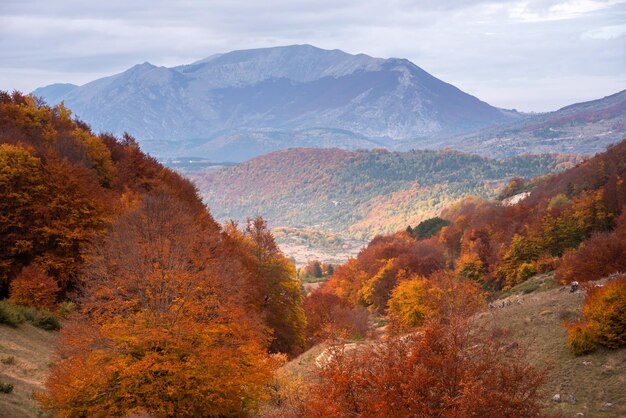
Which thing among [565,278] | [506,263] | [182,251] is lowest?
[506,263]

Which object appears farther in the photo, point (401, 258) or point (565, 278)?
point (401, 258)

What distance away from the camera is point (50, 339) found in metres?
27.0

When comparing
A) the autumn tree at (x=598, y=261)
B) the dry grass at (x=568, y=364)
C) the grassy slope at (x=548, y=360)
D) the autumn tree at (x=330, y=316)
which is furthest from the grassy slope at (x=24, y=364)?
the autumn tree at (x=598, y=261)

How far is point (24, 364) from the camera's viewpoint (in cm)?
2236

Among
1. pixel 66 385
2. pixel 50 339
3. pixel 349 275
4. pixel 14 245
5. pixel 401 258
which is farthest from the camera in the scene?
pixel 349 275

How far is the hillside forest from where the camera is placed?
43.0ft

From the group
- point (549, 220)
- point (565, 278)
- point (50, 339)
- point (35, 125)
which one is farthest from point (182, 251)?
point (549, 220)

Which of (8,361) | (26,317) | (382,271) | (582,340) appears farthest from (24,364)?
(382,271)

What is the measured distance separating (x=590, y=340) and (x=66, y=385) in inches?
698

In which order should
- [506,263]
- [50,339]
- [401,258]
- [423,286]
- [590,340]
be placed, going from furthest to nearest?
[401,258] < [506,263] < [423,286] < [50,339] < [590,340]

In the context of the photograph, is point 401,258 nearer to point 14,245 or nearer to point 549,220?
point 549,220

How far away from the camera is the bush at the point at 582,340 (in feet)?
63.4

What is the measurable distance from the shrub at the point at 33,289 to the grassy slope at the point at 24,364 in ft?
9.26

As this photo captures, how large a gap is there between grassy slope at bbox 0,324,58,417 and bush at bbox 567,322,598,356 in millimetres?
18143
